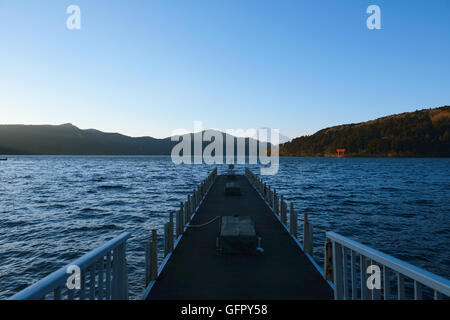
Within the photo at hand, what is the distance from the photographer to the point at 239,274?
7836 millimetres

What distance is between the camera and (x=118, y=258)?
157 inches

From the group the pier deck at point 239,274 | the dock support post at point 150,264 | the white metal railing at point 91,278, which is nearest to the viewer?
the white metal railing at point 91,278

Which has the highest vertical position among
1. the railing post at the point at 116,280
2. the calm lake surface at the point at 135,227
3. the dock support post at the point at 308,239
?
the railing post at the point at 116,280

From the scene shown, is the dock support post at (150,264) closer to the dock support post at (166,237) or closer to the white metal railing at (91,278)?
the dock support post at (166,237)

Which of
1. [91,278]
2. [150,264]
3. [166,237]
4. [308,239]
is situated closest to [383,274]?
[91,278]

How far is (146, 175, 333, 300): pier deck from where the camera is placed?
22.1 ft

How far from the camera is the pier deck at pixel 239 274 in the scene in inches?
266

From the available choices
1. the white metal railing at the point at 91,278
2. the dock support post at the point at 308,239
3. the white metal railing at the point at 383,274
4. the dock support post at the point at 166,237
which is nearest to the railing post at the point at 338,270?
the white metal railing at the point at 383,274

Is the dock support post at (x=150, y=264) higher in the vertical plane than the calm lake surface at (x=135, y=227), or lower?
higher

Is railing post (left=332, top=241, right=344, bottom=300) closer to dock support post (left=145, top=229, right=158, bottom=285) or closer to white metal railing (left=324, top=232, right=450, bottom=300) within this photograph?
white metal railing (left=324, top=232, right=450, bottom=300)

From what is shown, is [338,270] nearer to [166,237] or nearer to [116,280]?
[116,280]
